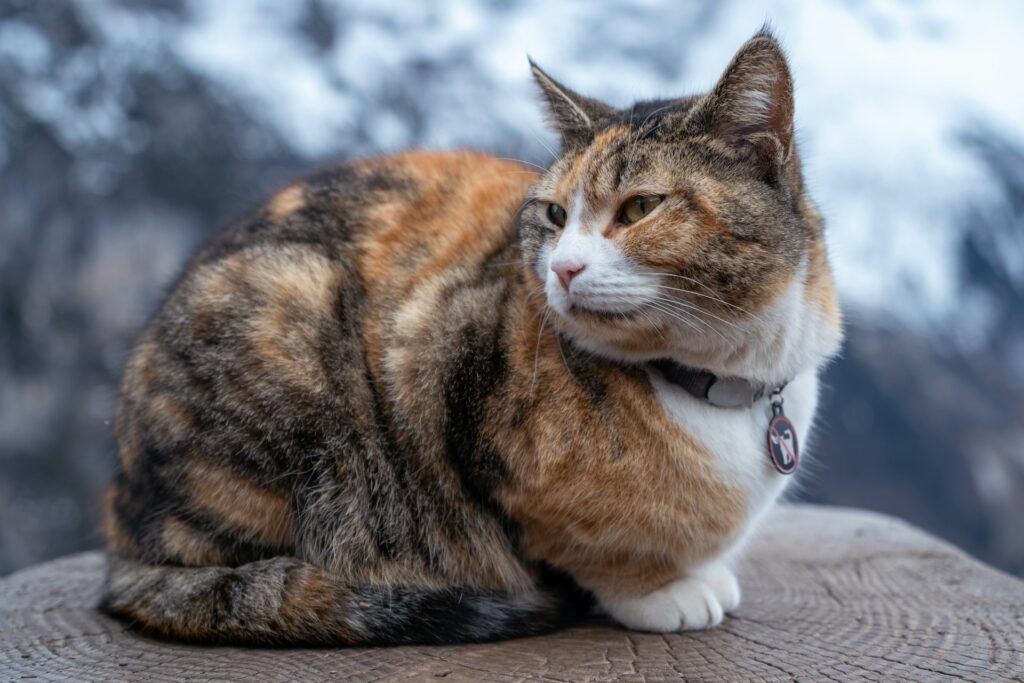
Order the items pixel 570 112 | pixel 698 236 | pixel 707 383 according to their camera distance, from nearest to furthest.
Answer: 1. pixel 698 236
2. pixel 707 383
3. pixel 570 112

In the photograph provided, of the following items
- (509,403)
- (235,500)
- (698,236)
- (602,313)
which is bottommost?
(235,500)

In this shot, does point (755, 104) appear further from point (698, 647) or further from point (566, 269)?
point (698, 647)

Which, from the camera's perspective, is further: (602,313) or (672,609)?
(672,609)

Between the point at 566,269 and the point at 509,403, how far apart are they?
30 centimetres

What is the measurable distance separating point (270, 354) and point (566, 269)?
62cm

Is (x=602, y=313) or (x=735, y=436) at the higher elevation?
(x=602, y=313)


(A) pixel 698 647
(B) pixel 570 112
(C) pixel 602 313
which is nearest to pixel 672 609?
(A) pixel 698 647

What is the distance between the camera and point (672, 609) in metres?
1.65

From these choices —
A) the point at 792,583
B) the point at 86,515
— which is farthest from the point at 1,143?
the point at 792,583

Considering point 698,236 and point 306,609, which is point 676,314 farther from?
point 306,609

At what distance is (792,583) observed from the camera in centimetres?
208

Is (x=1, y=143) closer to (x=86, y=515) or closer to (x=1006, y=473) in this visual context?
(x=86, y=515)

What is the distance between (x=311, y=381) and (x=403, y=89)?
9.58ft

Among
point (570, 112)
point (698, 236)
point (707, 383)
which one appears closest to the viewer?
point (698, 236)
